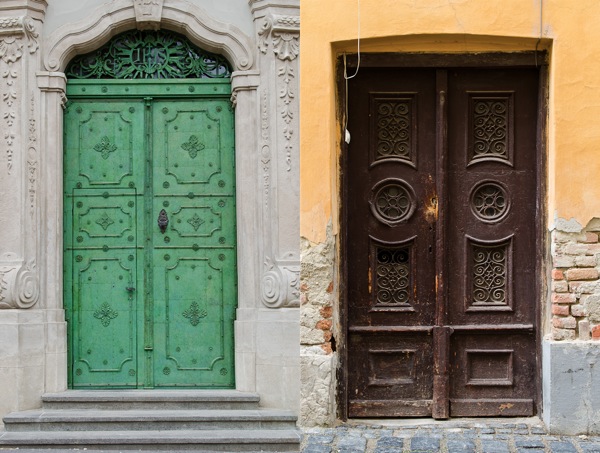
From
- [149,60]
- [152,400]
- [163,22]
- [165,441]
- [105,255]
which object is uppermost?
[163,22]

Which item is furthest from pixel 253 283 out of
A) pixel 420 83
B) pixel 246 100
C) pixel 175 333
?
pixel 420 83

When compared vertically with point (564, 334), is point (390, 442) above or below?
below

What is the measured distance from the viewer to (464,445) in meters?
7.50

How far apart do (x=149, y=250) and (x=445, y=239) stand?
2.52m

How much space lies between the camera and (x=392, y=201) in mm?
8344

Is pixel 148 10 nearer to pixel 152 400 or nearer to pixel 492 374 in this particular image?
pixel 152 400

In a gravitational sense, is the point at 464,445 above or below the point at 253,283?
below

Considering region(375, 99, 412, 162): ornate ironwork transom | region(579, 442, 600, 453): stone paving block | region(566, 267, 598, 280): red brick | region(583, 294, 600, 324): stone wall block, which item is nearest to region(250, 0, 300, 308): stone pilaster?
region(375, 99, 412, 162): ornate ironwork transom

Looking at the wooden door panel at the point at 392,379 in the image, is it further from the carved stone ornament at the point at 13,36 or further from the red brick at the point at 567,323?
the carved stone ornament at the point at 13,36

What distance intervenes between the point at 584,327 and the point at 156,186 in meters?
3.71

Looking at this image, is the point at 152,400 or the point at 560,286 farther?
the point at 152,400

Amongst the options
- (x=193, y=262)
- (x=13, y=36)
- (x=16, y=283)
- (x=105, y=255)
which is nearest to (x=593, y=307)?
(x=193, y=262)

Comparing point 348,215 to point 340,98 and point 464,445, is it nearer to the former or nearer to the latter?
point 340,98

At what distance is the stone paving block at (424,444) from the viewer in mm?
7406
